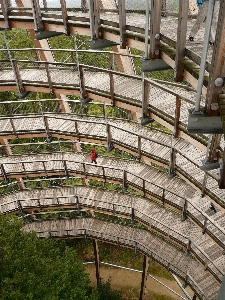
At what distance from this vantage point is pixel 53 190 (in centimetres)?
1728

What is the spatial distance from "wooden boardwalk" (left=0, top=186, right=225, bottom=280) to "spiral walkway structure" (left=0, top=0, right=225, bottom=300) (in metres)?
0.05

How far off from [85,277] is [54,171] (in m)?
4.77

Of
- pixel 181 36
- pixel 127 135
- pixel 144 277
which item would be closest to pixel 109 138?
pixel 127 135

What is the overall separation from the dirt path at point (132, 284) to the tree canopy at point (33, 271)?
20.6 ft

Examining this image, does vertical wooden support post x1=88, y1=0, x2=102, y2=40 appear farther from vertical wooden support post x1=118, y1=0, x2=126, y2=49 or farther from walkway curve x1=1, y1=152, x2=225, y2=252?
walkway curve x1=1, y1=152, x2=225, y2=252

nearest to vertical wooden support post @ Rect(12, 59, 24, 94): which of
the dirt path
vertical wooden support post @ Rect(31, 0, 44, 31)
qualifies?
vertical wooden support post @ Rect(31, 0, 44, 31)

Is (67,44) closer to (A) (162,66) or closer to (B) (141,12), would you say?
(B) (141,12)

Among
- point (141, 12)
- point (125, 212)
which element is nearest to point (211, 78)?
point (141, 12)

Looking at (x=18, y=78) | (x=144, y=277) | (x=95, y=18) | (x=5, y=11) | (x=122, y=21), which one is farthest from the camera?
(x=144, y=277)

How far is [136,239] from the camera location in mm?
16734

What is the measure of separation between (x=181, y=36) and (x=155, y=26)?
3.32ft

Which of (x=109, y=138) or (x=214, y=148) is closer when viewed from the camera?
(x=214, y=148)

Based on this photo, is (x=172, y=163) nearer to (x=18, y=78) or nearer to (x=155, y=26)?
(x=155, y=26)

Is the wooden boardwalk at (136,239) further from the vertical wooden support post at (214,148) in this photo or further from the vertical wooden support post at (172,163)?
the vertical wooden support post at (214,148)
